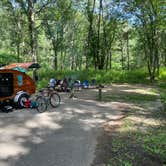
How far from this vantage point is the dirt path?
19.4ft

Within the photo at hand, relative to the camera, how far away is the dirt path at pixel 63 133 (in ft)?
19.4

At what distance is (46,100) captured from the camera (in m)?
10.8

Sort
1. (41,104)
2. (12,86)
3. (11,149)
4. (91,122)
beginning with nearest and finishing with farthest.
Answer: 1. (11,149)
2. (91,122)
3. (41,104)
4. (12,86)

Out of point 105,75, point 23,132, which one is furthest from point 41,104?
point 105,75

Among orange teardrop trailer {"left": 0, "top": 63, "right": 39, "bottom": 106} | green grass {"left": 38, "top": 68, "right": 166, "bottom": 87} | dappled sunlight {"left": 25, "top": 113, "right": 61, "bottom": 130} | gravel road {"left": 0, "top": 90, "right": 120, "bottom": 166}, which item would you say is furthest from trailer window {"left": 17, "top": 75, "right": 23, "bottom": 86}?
green grass {"left": 38, "top": 68, "right": 166, "bottom": 87}

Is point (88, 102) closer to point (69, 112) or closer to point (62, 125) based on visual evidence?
point (69, 112)

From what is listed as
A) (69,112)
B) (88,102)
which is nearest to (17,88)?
(69,112)

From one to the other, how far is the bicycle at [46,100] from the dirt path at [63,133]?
31 centimetres

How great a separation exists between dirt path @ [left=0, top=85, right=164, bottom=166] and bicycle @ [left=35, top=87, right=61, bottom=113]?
314mm

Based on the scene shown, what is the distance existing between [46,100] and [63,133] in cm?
323

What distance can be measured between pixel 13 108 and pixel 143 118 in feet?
16.8

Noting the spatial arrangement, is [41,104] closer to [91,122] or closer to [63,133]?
[91,122]

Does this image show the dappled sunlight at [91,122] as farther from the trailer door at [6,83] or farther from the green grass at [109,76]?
the green grass at [109,76]

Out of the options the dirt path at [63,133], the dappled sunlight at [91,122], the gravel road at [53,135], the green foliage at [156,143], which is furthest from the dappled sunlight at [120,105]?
the green foliage at [156,143]
